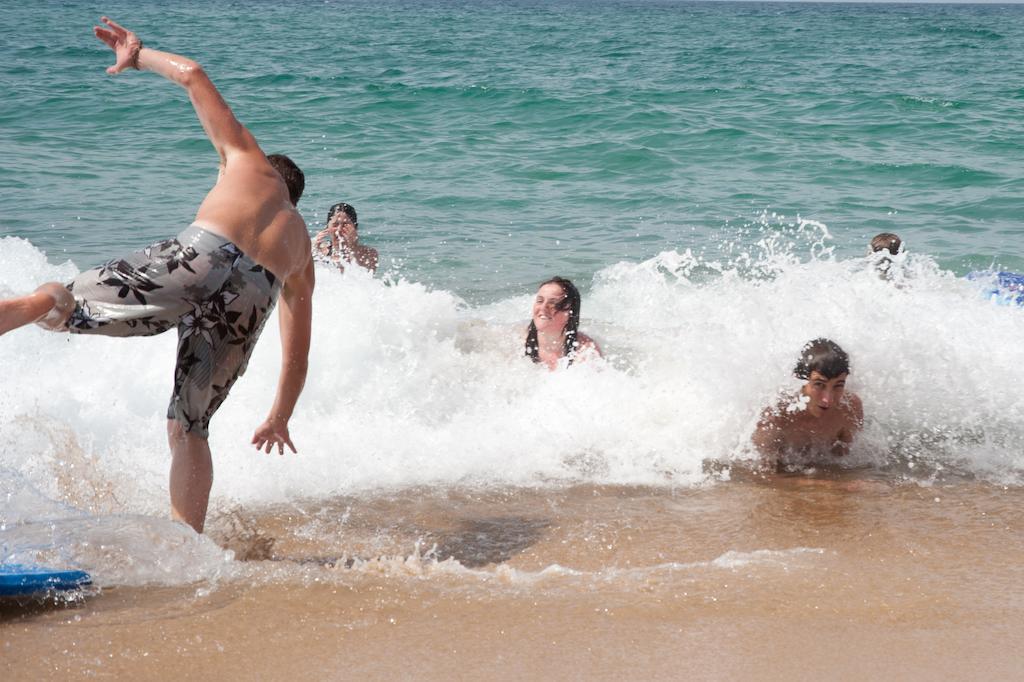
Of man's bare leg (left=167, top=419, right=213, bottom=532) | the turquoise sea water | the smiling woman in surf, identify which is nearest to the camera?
man's bare leg (left=167, top=419, right=213, bottom=532)

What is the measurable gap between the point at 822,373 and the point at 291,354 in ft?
8.29

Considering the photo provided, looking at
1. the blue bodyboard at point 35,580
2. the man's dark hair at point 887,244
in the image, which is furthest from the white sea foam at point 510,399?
the man's dark hair at point 887,244

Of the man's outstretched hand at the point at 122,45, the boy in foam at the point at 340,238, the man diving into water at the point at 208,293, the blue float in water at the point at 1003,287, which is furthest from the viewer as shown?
the boy in foam at the point at 340,238

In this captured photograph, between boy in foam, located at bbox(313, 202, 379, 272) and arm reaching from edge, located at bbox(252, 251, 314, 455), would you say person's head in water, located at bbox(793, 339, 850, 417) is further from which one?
boy in foam, located at bbox(313, 202, 379, 272)

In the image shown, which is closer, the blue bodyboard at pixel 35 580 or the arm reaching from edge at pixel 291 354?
the blue bodyboard at pixel 35 580

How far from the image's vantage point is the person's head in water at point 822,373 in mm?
5043

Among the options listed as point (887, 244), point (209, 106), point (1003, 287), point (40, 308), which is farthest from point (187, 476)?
point (887, 244)

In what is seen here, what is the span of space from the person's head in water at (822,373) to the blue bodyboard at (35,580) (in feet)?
10.7

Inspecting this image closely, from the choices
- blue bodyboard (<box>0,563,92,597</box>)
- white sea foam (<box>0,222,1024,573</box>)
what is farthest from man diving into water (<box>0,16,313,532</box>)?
white sea foam (<box>0,222,1024,573</box>)

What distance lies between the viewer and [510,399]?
5.81m

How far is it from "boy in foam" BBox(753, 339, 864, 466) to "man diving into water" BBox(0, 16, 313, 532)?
7.81ft

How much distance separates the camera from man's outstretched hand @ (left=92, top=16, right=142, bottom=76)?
3.96 metres

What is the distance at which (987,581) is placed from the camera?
3.64m

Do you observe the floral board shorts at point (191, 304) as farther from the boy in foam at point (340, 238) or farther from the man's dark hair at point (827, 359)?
the boy in foam at point (340, 238)
